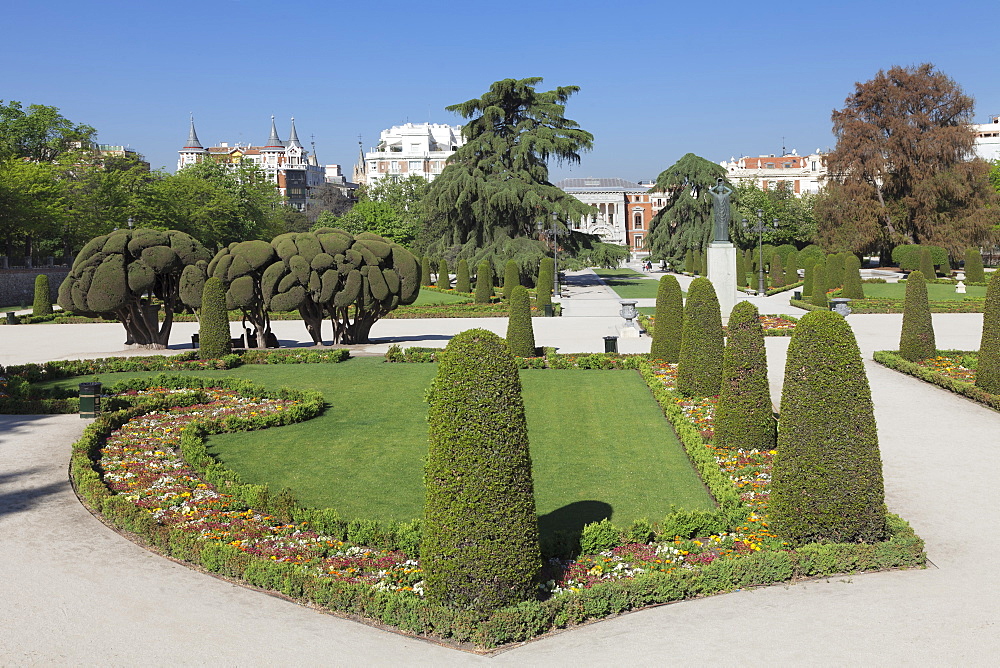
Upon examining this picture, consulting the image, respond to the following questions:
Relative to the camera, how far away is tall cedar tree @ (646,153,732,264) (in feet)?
218

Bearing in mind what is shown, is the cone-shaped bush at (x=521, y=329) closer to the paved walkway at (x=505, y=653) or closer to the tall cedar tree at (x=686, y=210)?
the paved walkway at (x=505, y=653)

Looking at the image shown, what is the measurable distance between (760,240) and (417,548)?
3977cm

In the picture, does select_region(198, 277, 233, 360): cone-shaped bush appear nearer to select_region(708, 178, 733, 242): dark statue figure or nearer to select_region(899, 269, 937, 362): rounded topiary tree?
select_region(708, 178, 733, 242): dark statue figure

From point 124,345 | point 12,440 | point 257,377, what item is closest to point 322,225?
point 124,345

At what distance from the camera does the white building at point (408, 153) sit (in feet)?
480

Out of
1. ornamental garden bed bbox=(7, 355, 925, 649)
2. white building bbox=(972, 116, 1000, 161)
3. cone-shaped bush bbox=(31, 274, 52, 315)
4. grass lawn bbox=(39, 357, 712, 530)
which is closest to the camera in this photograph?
ornamental garden bed bbox=(7, 355, 925, 649)

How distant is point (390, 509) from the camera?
32.3 feet

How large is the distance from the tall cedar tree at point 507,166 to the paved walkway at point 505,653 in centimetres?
3971

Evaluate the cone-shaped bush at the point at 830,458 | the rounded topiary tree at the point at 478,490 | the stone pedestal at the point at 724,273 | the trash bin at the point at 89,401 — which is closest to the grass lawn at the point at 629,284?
the stone pedestal at the point at 724,273

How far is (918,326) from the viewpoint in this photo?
64.3ft

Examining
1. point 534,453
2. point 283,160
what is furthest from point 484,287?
point 283,160

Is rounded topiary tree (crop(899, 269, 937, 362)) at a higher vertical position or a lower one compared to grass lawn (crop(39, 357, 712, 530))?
higher

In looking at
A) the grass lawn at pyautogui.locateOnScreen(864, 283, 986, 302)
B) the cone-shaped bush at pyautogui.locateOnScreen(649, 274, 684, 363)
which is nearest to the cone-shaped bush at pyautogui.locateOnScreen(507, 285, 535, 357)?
the cone-shaped bush at pyautogui.locateOnScreen(649, 274, 684, 363)

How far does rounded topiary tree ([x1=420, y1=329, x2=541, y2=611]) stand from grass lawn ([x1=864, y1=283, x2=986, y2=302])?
34.9 meters
